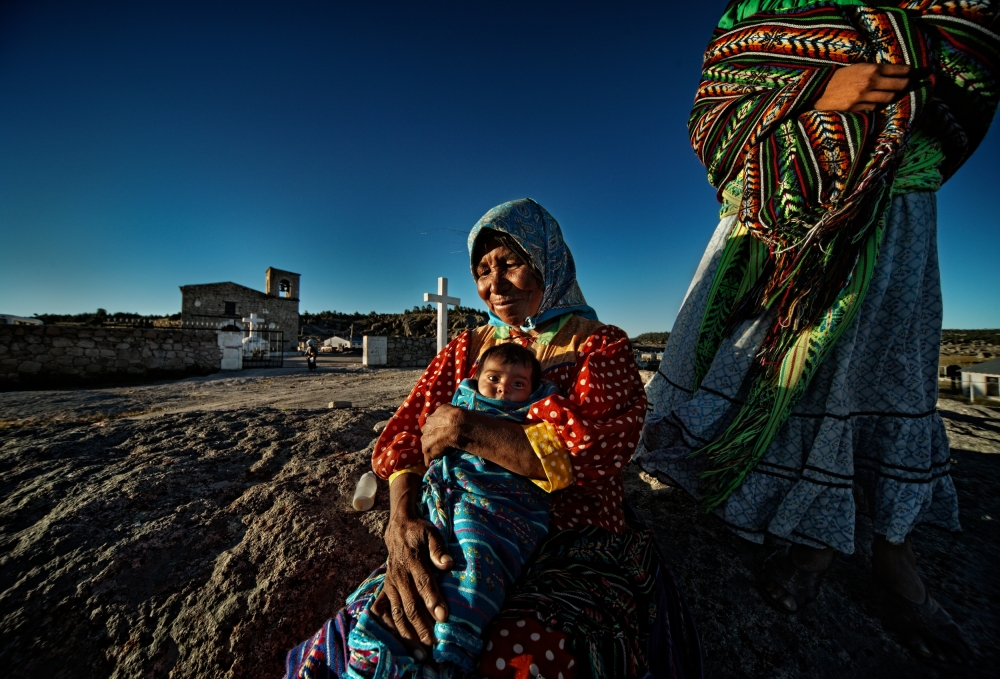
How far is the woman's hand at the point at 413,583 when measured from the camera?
0.86 metres

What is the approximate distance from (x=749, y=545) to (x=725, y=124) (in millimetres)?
2018

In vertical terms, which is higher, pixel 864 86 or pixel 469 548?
pixel 864 86

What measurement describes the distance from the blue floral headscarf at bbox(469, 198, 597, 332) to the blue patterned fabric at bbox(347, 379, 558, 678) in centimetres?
46

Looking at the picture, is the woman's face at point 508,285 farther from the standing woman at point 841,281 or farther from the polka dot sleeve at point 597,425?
the standing woman at point 841,281

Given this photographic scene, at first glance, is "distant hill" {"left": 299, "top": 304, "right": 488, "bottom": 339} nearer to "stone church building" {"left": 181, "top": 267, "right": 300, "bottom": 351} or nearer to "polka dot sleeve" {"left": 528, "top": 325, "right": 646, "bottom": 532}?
"stone church building" {"left": 181, "top": 267, "right": 300, "bottom": 351}

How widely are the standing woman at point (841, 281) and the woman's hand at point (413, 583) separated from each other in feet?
4.14

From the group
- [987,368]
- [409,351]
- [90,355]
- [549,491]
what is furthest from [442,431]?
[987,368]

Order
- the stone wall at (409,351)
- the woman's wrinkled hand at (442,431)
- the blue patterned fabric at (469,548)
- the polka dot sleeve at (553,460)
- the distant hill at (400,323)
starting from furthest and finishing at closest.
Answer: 1. the distant hill at (400,323)
2. the stone wall at (409,351)
3. the woman's wrinkled hand at (442,431)
4. the polka dot sleeve at (553,460)
5. the blue patterned fabric at (469,548)

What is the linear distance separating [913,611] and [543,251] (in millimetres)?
1965

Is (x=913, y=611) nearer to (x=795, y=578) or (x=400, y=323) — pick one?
(x=795, y=578)

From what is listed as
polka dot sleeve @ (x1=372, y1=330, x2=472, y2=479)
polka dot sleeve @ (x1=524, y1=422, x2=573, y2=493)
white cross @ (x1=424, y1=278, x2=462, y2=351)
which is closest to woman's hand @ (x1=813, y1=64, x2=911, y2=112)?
polka dot sleeve @ (x1=524, y1=422, x2=573, y2=493)

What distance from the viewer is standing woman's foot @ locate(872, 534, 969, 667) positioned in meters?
1.21

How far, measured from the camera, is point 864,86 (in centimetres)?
131

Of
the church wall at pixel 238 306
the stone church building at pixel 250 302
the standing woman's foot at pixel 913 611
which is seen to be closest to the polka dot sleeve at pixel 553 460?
the standing woman's foot at pixel 913 611
